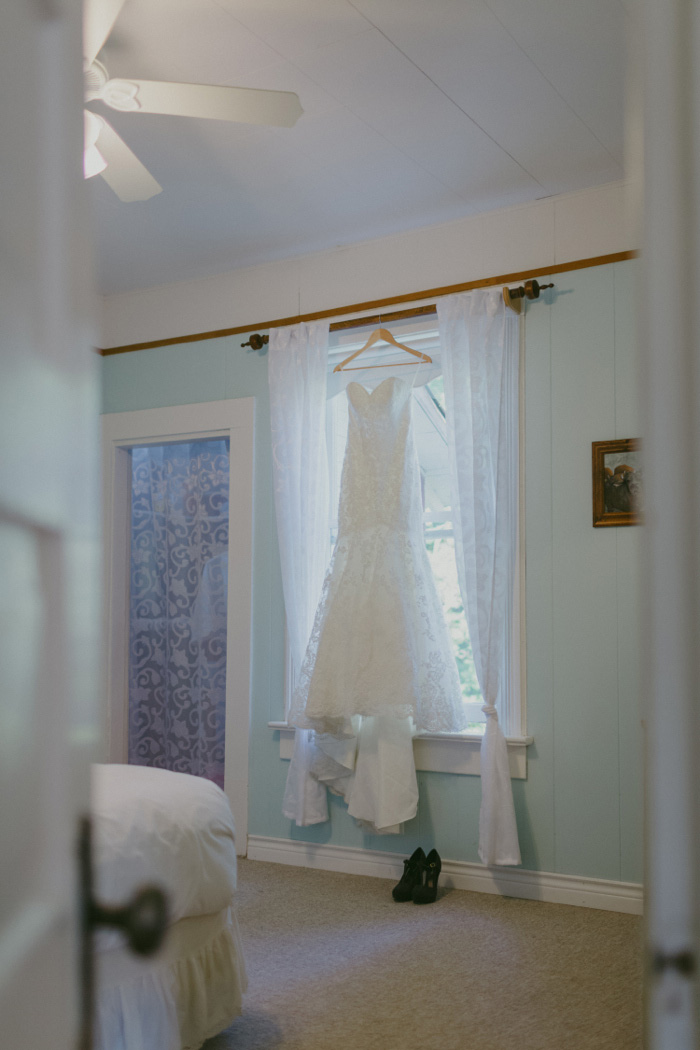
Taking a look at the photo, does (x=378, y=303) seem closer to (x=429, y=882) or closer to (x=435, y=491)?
(x=435, y=491)

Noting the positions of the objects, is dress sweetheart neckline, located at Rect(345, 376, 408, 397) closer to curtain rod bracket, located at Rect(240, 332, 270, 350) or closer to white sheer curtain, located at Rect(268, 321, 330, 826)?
white sheer curtain, located at Rect(268, 321, 330, 826)

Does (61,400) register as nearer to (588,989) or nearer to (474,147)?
(588,989)

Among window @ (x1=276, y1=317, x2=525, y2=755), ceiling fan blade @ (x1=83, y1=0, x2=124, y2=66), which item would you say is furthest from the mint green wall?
ceiling fan blade @ (x1=83, y1=0, x2=124, y2=66)

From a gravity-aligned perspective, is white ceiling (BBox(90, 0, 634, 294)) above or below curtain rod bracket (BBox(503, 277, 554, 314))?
above

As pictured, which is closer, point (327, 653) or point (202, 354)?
point (327, 653)

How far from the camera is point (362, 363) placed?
11.5ft

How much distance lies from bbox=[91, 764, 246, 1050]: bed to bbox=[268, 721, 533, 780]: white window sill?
1357mm

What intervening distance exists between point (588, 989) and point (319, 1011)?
0.69 metres

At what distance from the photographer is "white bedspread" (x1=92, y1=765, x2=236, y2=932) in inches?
63.1

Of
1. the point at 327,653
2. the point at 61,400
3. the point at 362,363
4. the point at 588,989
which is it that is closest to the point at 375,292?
the point at 362,363

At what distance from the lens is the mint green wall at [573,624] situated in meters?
2.89

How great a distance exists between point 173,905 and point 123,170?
5.83 ft

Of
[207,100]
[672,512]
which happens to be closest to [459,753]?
[207,100]

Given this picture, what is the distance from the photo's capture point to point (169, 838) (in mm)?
1690
